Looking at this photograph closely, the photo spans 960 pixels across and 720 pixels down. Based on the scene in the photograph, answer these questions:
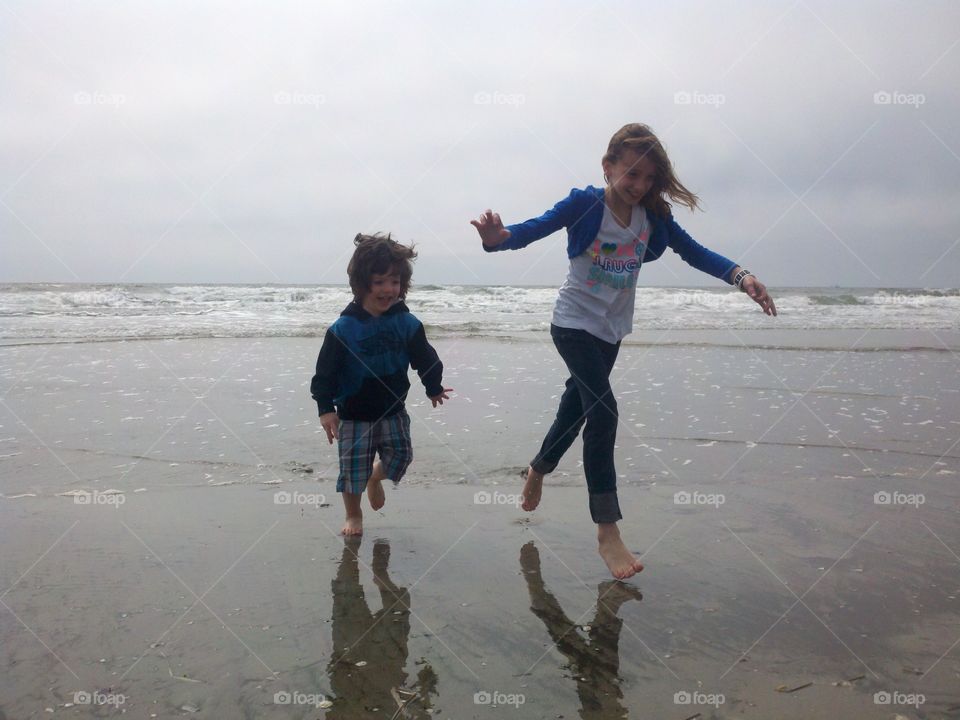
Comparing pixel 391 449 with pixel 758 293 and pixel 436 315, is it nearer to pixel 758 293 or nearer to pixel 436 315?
pixel 758 293

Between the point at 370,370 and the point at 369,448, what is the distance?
1.29 feet

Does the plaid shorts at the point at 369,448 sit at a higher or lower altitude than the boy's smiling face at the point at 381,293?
lower

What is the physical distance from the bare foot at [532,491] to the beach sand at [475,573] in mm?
95

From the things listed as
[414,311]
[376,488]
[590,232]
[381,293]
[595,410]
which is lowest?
[376,488]

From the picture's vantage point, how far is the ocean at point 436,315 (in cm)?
1592

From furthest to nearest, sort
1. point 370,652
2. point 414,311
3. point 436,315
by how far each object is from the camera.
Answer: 1. point 414,311
2. point 436,315
3. point 370,652

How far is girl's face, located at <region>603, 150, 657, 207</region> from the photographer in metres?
3.36

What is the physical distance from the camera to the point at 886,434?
599 cm
